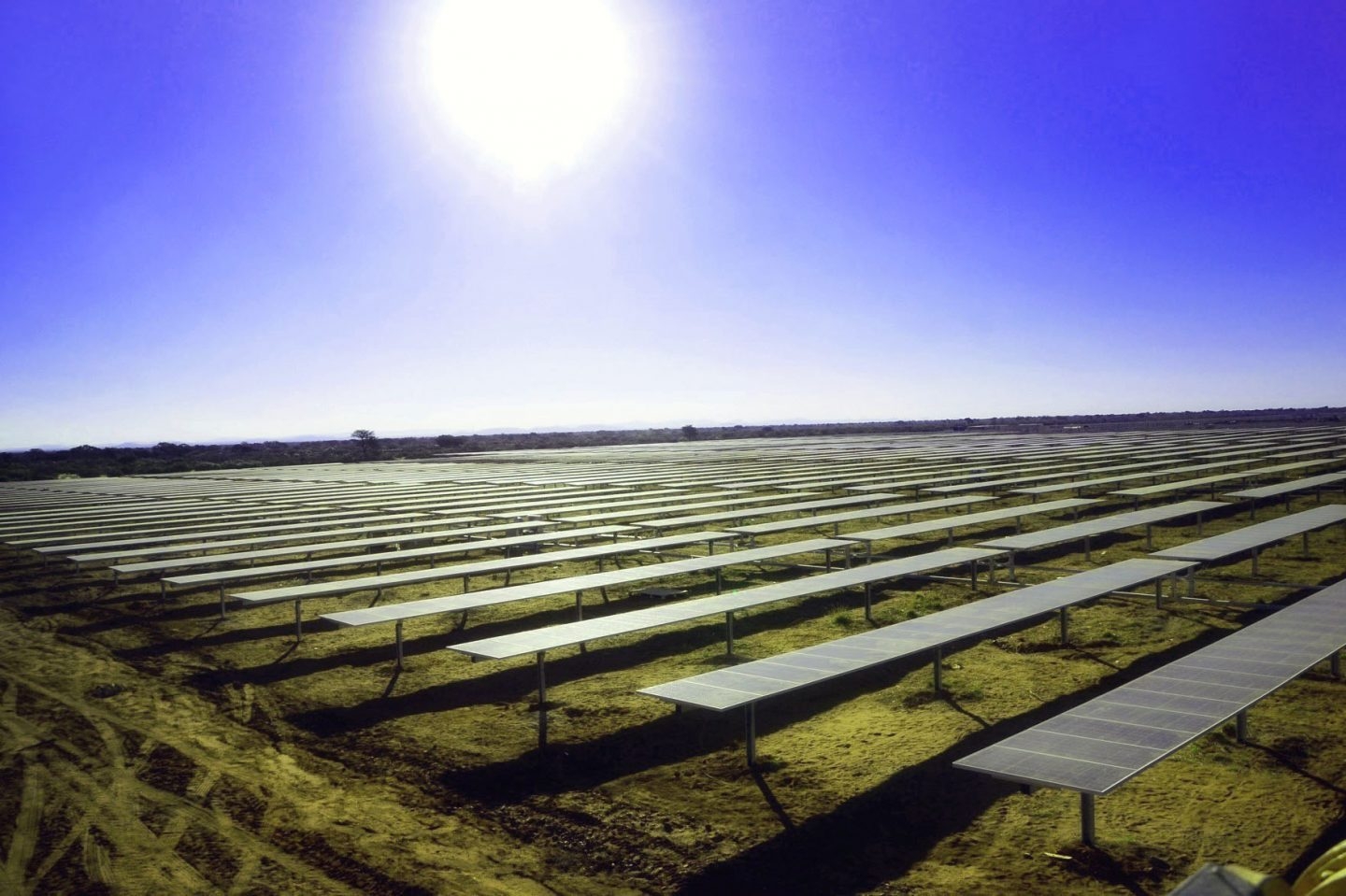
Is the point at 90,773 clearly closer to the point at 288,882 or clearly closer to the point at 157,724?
the point at 157,724

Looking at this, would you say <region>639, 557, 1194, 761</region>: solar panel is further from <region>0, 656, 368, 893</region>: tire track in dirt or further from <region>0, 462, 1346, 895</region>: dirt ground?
<region>0, 656, 368, 893</region>: tire track in dirt

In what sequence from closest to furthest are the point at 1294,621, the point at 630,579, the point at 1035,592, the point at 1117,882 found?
the point at 1117,882 < the point at 1294,621 < the point at 1035,592 < the point at 630,579

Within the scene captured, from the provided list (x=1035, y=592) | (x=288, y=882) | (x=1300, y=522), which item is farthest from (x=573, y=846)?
(x=1300, y=522)

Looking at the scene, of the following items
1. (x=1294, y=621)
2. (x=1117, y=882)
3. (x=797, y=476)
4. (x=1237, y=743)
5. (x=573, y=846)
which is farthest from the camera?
(x=797, y=476)

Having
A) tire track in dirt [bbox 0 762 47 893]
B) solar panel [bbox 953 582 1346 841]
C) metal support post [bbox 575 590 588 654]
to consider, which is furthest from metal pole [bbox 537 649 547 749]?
solar panel [bbox 953 582 1346 841]

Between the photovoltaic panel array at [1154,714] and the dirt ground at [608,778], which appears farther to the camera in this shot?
the dirt ground at [608,778]

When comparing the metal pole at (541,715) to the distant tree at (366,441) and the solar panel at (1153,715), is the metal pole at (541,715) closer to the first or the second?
the solar panel at (1153,715)

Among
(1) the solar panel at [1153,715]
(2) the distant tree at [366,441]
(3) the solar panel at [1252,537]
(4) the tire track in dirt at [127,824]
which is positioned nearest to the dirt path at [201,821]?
(4) the tire track in dirt at [127,824]

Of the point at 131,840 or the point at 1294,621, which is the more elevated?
the point at 1294,621
